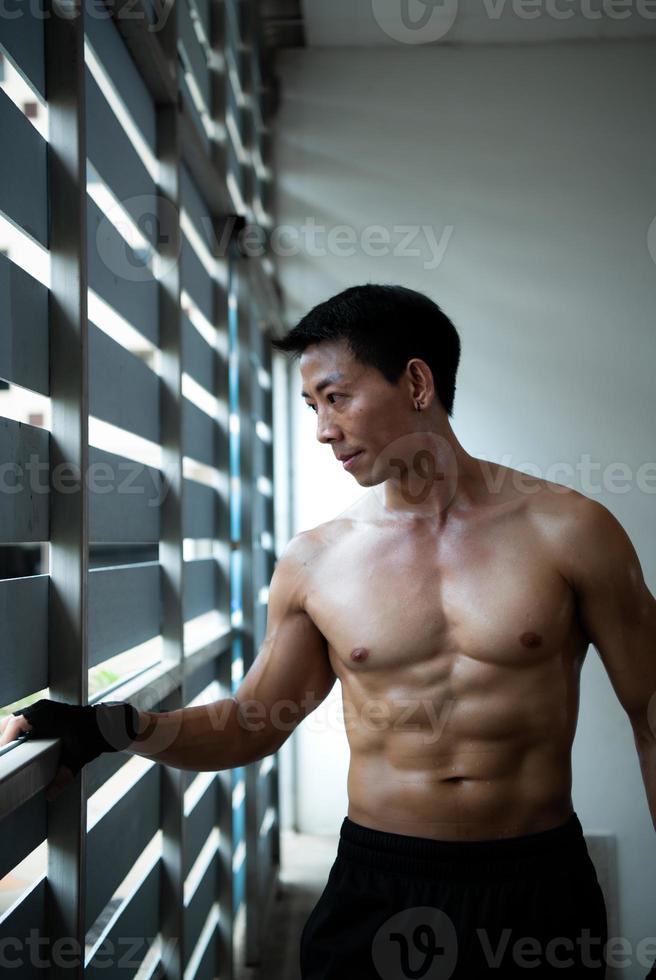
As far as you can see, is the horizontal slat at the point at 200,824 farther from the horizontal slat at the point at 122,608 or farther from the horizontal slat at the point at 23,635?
the horizontal slat at the point at 23,635

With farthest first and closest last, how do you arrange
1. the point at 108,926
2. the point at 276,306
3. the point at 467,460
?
1. the point at 276,306
2. the point at 467,460
3. the point at 108,926

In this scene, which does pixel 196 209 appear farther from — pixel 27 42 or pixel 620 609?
pixel 620 609

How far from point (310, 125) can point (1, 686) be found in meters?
2.74

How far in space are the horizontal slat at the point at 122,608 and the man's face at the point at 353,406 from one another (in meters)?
0.35

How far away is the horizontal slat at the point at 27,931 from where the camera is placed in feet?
2.92

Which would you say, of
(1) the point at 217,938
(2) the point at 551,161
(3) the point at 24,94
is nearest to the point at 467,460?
(3) the point at 24,94

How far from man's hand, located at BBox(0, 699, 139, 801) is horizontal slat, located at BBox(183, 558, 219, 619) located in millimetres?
794

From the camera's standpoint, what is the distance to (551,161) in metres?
3.18

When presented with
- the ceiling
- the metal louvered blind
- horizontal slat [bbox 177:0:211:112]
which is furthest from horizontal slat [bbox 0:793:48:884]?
the ceiling

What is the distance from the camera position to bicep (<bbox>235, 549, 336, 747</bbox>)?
141 cm

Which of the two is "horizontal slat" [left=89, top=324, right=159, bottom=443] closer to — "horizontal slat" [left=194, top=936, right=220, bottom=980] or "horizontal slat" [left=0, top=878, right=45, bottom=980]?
"horizontal slat" [left=0, top=878, right=45, bottom=980]

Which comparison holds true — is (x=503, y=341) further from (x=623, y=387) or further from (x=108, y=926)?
(x=108, y=926)

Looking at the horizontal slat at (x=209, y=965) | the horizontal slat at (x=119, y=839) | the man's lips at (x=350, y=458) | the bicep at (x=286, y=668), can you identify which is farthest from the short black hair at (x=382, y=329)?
the horizontal slat at (x=209, y=965)

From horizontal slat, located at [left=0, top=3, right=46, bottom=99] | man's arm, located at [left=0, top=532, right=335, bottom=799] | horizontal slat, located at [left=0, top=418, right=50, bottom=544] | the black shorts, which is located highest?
horizontal slat, located at [left=0, top=3, right=46, bottom=99]
